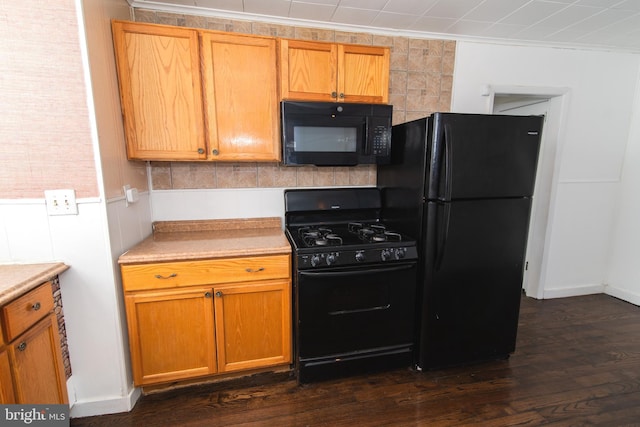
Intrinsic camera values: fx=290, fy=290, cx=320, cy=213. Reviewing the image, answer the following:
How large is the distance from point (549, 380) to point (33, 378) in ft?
9.37

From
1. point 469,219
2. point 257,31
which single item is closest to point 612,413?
point 469,219

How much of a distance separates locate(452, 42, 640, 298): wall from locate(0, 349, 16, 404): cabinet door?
3169 mm

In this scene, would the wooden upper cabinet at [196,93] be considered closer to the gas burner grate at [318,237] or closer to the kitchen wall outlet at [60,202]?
the kitchen wall outlet at [60,202]

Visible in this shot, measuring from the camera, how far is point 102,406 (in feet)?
5.39

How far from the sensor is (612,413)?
166 centimetres

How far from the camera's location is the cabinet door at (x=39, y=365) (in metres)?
1.15

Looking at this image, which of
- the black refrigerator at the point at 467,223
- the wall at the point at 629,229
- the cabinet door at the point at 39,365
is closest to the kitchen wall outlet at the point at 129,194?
the cabinet door at the point at 39,365

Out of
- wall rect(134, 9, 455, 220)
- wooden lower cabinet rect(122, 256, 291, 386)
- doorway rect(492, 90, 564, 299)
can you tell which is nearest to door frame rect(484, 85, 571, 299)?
doorway rect(492, 90, 564, 299)

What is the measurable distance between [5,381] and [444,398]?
2120 mm

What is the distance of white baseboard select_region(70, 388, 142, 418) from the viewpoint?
1624 millimetres

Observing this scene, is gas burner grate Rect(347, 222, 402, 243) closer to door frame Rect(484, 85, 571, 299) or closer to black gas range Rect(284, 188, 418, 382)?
black gas range Rect(284, 188, 418, 382)

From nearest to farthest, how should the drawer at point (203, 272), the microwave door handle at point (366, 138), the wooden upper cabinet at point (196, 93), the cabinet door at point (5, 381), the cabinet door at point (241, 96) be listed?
the cabinet door at point (5, 381)
the drawer at point (203, 272)
the wooden upper cabinet at point (196, 93)
the cabinet door at point (241, 96)
the microwave door handle at point (366, 138)

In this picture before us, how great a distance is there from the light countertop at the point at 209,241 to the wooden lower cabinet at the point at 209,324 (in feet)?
0.20

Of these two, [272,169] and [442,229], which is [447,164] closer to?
[442,229]
